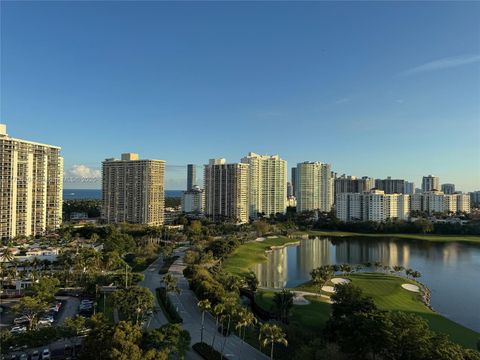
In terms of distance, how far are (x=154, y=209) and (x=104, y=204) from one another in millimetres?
12301

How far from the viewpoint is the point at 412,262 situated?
5209 centimetres

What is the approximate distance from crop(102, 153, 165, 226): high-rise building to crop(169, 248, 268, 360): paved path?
49088 mm

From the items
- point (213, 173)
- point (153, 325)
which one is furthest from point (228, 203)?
point (153, 325)

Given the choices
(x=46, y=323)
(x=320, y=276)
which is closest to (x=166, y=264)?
(x=320, y=276)

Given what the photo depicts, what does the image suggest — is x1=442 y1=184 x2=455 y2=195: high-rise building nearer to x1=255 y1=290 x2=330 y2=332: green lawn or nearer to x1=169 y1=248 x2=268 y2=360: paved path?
x1=255 y1=290 x2=330 y2=332: green lawn

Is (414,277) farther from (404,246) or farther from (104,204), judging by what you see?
(104,204)

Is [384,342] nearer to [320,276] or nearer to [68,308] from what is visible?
[320,276]

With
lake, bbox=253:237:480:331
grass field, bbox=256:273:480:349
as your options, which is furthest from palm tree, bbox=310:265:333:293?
lake, bbox=253:237:480:331

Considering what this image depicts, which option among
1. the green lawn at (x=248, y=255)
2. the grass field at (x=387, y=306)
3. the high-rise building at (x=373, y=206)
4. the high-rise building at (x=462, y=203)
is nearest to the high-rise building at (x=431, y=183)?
the high-rise building at (x=462, y=203)

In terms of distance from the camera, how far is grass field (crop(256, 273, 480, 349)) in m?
24.9

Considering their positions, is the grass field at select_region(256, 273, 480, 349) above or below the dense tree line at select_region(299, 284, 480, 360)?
below

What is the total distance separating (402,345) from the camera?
16516 millimetres

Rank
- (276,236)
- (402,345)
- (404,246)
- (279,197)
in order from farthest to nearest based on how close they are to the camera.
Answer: (279,197), (276,236), (404,246), (402,345)

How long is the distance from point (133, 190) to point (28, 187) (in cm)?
2504
